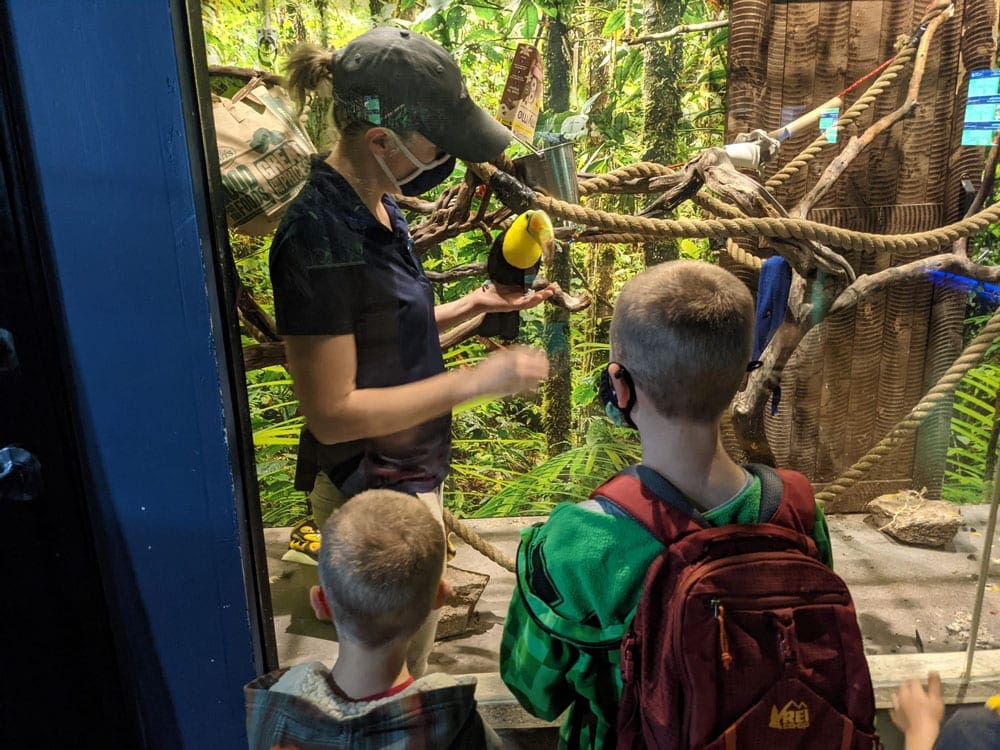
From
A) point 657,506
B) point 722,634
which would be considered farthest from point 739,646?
point 657,506

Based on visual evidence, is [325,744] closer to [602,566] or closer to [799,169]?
[602,566]

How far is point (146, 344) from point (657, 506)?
34.5 inches

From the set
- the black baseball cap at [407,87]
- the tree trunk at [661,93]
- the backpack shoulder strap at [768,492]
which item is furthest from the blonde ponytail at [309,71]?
the backpack shoulder strap at [768,492]

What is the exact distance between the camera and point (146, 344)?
1.16 metres

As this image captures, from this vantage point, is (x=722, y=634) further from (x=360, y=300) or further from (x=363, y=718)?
(x=360, y=300)

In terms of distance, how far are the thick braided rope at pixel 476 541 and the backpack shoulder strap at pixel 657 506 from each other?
27.1 inches

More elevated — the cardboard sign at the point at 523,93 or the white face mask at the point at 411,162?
the cardboard sign at the point at 523,93

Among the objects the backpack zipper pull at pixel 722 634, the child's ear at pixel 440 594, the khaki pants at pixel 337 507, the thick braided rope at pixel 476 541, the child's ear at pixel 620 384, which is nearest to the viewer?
the backpack zipper pull at pixel 722 634

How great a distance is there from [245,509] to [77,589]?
1.09 ft

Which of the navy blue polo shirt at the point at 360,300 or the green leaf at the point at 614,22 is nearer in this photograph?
the navy blue polo shirt at the point at 360,300

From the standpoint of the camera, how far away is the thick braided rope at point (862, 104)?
142 centimetres

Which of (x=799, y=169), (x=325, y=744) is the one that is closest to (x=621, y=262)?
(x=799, y=169)

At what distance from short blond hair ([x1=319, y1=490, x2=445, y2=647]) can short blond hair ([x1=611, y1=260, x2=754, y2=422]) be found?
39 cm

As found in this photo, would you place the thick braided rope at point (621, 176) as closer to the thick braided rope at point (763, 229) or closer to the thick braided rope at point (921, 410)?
the thick braided rope at point (763, 229)
